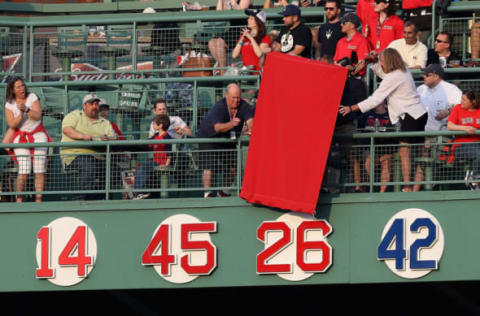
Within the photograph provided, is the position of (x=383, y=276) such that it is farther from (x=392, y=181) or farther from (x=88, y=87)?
(x=88, y=87)

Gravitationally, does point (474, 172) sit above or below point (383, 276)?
above

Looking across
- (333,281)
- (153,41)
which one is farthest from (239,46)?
(333,281)

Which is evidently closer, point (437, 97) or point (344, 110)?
point (344, 110)

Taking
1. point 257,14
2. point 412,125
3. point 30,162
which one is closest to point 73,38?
point 257,14

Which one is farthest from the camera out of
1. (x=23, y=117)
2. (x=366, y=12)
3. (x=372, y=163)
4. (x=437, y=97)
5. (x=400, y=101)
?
(x=366, y=12)

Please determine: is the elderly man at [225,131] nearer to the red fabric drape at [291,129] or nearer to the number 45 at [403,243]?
the red fabric drape at [291,129]

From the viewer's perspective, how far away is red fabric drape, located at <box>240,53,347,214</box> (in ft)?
39.6

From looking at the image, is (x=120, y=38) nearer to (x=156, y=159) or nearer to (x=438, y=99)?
(x=156, y=159)

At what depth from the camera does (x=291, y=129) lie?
12.1 m

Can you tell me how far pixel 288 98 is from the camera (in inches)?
479

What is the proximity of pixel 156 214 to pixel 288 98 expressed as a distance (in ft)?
6.56

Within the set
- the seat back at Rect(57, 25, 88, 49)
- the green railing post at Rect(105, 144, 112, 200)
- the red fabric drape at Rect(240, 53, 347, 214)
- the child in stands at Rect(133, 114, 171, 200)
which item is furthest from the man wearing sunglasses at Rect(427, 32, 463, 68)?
the seat back at Rect(57, 25, 88, 49)

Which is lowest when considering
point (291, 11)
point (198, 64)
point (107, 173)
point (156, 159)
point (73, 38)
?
point (107, 173)

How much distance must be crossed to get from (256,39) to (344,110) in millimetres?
2816
